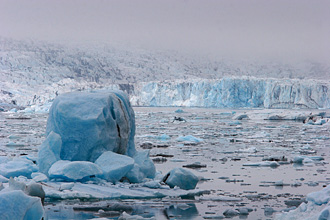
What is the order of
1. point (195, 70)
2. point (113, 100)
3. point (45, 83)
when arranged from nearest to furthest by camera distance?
1. point (113, 100)
2. point (45, 83)
3. point (195, 70)

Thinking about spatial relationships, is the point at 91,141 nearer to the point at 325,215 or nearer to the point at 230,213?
the point at 230,213

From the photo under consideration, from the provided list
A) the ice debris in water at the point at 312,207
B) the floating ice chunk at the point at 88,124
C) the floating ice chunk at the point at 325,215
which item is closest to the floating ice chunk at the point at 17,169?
the floating ice chunk at the point at 88,124

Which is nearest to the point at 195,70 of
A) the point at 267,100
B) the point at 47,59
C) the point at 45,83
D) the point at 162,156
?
the point at 47,59

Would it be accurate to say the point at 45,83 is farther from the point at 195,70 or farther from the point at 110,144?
the point at 110,144

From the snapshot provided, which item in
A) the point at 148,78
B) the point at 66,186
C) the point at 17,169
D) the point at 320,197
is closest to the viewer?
the point at 320,197

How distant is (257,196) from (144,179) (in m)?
1.83

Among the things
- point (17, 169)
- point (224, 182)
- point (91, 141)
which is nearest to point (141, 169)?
point (91, 141)

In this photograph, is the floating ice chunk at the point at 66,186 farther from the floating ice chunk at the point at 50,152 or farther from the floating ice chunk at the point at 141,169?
the floating ice chunk at the point at 141,169

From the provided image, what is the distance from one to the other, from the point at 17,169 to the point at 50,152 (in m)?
0.57

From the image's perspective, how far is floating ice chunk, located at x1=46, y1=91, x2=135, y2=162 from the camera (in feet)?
24.9

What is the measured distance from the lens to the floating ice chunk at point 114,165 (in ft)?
22.8

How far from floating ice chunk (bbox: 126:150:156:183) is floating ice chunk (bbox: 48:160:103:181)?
56 cm

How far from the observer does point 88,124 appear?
24.9 ft

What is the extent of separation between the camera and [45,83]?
77.8m
